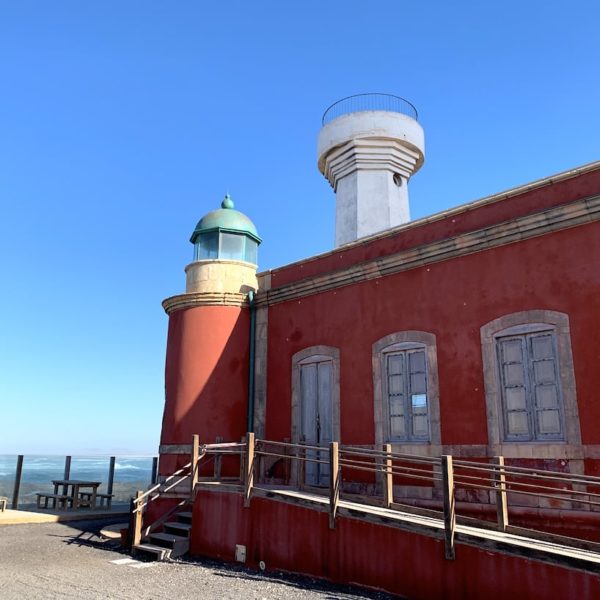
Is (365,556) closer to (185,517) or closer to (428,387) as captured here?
(428,387)

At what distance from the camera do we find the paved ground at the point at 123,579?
23.8 feet

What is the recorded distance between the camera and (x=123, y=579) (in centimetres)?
827

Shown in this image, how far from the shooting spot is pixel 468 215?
9766 millimetres

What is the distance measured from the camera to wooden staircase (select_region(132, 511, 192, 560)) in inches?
382

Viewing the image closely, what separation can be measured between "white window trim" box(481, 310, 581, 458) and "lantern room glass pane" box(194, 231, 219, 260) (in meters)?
7.46

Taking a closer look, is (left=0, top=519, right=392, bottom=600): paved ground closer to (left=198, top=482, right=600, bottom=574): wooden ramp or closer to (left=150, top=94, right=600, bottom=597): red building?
(left=150, top=94, right=600, bottom=597): red building

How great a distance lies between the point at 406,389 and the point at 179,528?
4.90m

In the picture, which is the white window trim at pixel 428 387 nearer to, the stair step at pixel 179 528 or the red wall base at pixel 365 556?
the red wall base at pixel 365 556

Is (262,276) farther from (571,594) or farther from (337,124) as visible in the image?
(571,594)

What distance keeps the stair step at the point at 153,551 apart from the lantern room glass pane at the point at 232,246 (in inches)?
270

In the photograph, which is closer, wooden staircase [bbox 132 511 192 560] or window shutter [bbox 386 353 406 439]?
wooden staircase [bbox 132 511 192 560]

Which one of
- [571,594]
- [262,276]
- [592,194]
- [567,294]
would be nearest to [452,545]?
[571,594]

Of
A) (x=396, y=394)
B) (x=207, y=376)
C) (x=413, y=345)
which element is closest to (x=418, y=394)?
(x=396, y=394)

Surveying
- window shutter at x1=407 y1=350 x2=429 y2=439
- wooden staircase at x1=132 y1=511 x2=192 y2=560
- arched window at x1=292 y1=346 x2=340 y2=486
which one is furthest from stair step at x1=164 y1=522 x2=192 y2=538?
window shutter at x1=407 y1=350 x2=429 y2=439
